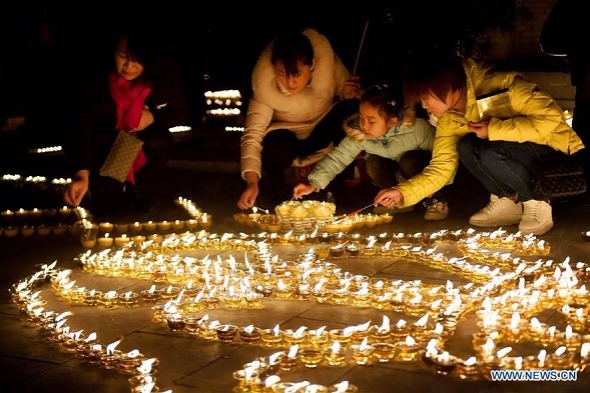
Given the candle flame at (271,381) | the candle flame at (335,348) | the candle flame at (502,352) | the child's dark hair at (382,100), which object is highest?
the child's dark hair at (382,100)

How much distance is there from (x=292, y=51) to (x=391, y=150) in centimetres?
99

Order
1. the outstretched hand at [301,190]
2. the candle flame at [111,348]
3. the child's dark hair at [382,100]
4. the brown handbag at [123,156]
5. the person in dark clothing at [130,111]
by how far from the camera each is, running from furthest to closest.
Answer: the brown handbag at [123,156] → the person in dark clothing at [130,111] → the outstretched hand at [301,190] → the child's dark hair at [382,100] → the candle flame at [111,348]

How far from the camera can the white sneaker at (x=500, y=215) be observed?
6.20 meters

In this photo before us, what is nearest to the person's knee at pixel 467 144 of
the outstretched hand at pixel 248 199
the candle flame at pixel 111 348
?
the outstretched hand at pixel 248 199

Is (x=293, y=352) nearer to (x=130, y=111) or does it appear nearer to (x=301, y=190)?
(x=301, y=190)

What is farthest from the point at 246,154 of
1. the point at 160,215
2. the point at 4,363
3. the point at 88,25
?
the point at 88,25

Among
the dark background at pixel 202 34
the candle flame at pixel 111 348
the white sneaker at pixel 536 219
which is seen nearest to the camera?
the candle flame at pixel 111 348

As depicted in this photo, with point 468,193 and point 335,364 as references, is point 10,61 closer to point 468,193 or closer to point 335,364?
point 468,193

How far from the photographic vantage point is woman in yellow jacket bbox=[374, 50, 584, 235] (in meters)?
5.68

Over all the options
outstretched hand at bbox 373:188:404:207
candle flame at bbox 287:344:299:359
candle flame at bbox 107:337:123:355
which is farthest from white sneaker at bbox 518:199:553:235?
candle flame at bbox 107:337:123:355

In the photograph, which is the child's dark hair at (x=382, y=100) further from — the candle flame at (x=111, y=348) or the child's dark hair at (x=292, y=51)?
the candle flame at (x=111, y=348)

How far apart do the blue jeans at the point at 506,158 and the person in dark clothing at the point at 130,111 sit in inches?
92.1

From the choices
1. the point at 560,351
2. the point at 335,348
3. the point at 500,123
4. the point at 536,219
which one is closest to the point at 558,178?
the point at 536,219

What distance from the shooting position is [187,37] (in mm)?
10914
